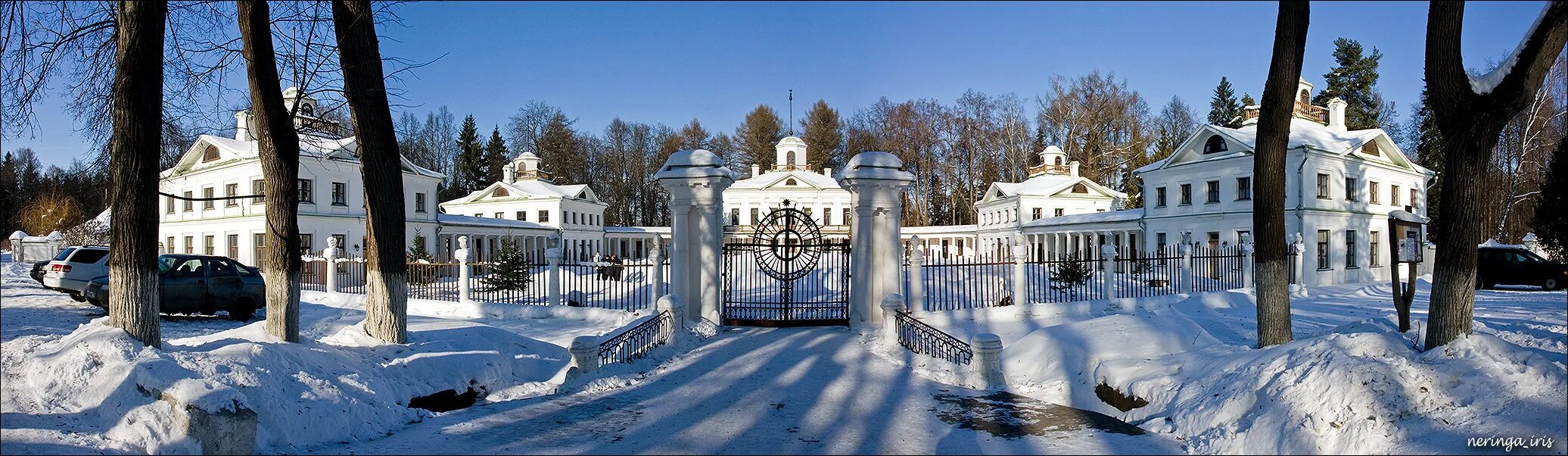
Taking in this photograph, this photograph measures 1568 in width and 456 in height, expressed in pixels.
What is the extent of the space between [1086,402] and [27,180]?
7733cm

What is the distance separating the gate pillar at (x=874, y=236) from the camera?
1343cm

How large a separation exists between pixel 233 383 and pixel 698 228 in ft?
27.5

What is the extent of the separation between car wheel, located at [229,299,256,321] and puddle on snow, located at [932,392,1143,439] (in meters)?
13.2

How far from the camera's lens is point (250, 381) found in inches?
235

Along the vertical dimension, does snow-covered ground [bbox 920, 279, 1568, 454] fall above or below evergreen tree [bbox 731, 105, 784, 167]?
below

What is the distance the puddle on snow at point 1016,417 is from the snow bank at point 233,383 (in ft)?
14.9

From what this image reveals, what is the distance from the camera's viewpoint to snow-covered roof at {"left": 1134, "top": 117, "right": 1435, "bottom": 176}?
2945 cm

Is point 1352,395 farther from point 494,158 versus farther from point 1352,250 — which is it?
point 494,158

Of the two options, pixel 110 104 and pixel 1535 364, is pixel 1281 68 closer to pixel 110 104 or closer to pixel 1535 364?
pixel 1535 364

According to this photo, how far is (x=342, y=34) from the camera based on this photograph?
859cm

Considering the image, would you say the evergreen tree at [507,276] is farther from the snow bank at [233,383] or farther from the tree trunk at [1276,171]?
the tree trunk at [1276,171]

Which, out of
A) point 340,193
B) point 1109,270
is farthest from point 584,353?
point 340,193

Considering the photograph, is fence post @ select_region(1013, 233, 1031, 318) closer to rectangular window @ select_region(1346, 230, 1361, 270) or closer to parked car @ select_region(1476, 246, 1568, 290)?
parked car @ select_region(1476, 246, 1568, 290)

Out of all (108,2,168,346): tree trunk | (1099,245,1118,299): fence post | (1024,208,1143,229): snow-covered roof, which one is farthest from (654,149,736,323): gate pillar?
(1024,208,1143,229): snow-covered roof
